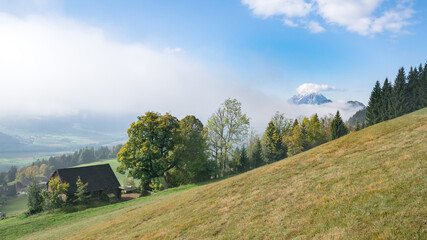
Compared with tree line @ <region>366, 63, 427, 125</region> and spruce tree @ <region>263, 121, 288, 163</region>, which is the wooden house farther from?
tree line @ <region>366, 63, 427, 125</region>

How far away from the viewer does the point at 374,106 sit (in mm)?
79125

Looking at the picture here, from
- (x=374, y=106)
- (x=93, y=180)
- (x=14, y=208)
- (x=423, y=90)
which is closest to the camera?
(x=93, y=180)

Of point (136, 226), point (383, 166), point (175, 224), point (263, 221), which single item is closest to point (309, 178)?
point (383, 166)

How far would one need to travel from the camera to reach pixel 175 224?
13.8m

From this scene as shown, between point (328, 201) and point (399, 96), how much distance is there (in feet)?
276

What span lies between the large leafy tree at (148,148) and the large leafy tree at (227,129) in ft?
27.1

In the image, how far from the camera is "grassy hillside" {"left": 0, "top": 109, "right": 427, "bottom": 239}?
783 cm

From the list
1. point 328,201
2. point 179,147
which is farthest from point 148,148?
point 328,201

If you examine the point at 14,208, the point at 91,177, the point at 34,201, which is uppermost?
the point at 91,177

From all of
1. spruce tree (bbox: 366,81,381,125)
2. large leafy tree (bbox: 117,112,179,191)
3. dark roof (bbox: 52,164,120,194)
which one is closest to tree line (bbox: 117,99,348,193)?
large leafy tree (bbox: 117,112,179,191)

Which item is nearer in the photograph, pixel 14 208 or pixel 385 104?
pixel 385 104

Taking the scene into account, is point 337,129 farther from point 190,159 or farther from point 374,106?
point 190,159

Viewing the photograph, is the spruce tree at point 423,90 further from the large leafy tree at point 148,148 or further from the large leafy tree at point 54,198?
the large leafy tree at point 54,198

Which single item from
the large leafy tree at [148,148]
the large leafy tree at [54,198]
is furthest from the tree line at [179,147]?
the large leafy tree at [54,198]
